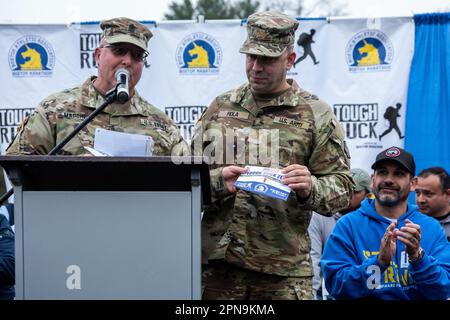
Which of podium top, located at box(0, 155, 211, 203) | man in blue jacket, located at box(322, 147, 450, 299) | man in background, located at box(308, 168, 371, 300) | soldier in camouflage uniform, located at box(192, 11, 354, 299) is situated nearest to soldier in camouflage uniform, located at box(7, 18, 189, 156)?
soldier in camouflage uniform, located at box(192, 11, 354, 299)

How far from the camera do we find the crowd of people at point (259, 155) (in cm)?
431

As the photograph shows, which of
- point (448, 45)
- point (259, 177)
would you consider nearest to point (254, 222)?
point (259, 177)

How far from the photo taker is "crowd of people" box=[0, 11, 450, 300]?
4.31m

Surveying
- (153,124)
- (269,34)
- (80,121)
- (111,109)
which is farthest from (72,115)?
(269,34)

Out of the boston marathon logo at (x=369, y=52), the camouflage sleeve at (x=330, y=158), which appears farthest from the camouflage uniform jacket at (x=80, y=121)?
the boston marathon logo at (x=369, y=52)

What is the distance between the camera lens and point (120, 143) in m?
4.12

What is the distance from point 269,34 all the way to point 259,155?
2.11ft

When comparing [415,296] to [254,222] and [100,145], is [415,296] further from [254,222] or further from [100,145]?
[100,145]

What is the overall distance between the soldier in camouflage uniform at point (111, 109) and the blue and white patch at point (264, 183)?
29.7 inches

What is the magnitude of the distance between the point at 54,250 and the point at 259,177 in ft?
3.27

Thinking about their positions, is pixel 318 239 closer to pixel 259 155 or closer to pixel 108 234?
pixel 259 155

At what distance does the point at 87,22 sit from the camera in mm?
8016

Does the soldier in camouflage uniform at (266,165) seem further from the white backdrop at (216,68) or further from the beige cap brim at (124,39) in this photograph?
the white backdrop at (216,68)
